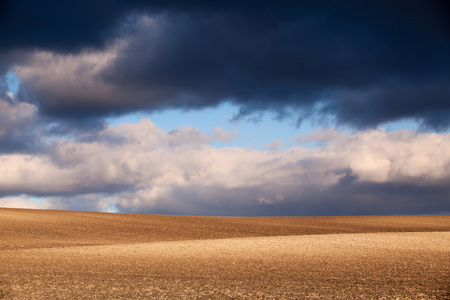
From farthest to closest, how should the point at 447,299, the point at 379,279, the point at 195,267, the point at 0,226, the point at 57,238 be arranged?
the point at 0,226
the point at 57,238
the point at 195,267
the point at 379,279
the point at 447,299

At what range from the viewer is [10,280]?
11758 mm

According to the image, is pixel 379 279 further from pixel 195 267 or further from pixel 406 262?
pixel 195 267

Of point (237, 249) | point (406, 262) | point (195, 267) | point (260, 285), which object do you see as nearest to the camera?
point (260, 285)

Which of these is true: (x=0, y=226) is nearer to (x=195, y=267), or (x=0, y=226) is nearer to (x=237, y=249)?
(x=237, y=249)

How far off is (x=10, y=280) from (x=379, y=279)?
10144 millimetres

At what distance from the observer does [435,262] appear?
1516 cm

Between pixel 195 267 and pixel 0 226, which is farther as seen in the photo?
pixel 0 226

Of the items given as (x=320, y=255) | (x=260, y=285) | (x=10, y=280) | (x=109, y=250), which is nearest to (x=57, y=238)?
(x=109, y=250)

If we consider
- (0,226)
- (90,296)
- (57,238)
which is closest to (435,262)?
(90,296)

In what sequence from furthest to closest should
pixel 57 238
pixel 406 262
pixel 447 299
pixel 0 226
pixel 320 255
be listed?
pixel 0 226, pixel 57 238, pixel 320 255, pixel 406 262, pixel 447 299

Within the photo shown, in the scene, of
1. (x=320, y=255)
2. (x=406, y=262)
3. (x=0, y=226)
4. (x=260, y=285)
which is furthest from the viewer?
(x=0, y=226)

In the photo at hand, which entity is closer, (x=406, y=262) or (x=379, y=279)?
(x=379, y=279)

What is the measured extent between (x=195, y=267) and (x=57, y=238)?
15.9 metres

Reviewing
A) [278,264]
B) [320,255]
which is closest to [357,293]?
[278,264]
